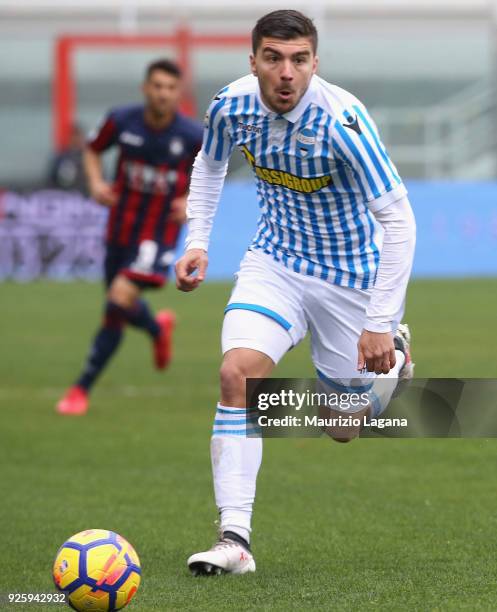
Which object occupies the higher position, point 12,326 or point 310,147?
point 310,147

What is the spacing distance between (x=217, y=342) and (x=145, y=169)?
13.7 feet

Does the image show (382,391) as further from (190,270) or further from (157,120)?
(157,120)

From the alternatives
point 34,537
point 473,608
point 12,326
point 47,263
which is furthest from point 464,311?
point 473,608

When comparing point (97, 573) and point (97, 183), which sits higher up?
point (97, 183)

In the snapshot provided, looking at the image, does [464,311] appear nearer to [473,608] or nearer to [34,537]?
[34,537]

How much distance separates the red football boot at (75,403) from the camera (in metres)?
9.82

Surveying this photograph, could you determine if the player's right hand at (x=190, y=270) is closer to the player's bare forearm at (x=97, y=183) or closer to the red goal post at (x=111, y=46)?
the player's bare forearm at (x=97, y=183)

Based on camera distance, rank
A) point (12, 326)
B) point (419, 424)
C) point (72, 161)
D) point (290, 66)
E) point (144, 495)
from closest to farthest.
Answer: point (290, 66)
point (419, 424)
point (144, 495)
point (12, 326)
point (72, 161)

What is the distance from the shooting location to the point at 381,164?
5.15 metres

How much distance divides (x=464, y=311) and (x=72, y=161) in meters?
8.53

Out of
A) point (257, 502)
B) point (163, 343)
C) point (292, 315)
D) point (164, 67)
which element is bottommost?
point (163, 343)

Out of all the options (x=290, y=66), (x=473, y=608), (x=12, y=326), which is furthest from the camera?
(x=12, y=326)

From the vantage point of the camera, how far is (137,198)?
1038 centimetres

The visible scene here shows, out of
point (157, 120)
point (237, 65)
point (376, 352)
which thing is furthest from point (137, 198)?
point (237, 65)
